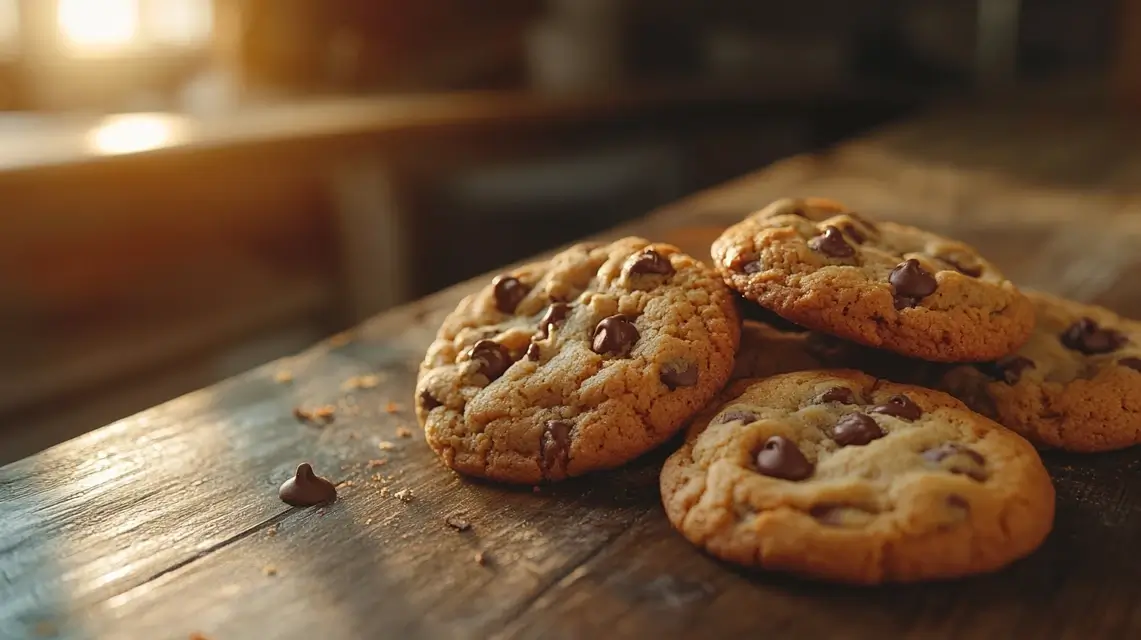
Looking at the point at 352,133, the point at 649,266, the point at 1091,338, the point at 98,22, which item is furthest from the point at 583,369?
the point at 98,22

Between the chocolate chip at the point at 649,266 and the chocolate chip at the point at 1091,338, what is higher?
the chocolate chip at the point at 649,266

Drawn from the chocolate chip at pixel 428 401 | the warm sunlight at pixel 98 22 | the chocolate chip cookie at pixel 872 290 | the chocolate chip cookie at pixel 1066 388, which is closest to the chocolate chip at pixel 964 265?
the chocolate chip cookie at pixel 872 290

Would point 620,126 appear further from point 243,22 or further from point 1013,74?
point 1013,74

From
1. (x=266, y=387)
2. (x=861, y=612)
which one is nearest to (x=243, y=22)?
(x=266, y=387)

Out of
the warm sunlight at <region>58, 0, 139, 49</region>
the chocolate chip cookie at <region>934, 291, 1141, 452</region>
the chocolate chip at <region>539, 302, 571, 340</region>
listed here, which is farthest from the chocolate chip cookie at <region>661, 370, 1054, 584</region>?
the warm sunlight at <region>58, 0, 139, 49</region>

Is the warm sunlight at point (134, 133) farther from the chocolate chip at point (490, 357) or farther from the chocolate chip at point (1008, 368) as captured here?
the chocolate chip at point (1008, 368)

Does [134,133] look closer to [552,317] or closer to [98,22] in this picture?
[98,22]

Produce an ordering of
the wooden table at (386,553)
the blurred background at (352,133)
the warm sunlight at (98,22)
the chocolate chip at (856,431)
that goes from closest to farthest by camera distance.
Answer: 1. the wooden table at (386,553)
2. the chocolate chip at (856,431)
3. the blurred background at (352,133)
4. the warm sunlight at (98,22)
